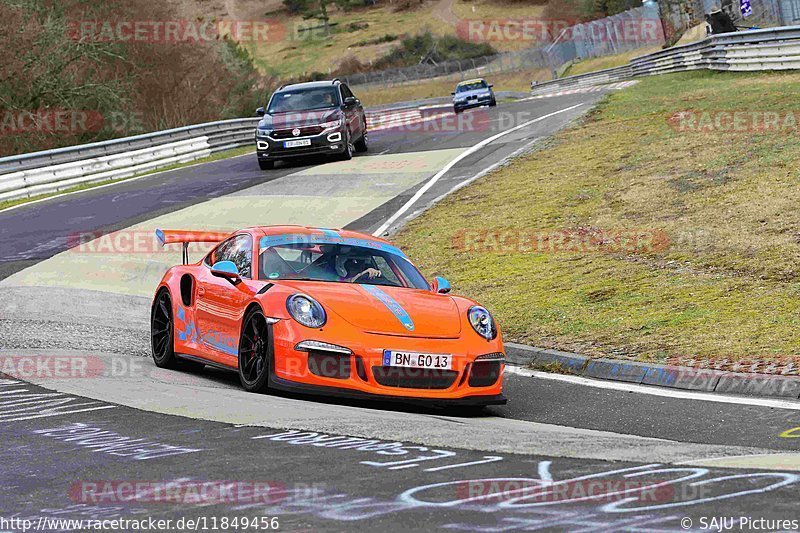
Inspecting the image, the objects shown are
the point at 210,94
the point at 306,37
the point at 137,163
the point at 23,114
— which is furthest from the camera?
the point at 306,37

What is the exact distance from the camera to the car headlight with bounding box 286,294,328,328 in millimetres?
8305

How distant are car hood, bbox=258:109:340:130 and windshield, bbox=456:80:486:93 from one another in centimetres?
2494

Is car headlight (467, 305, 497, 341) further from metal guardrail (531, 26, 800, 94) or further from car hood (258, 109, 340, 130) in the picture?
metal guardrail (531, 26, 800, 94)

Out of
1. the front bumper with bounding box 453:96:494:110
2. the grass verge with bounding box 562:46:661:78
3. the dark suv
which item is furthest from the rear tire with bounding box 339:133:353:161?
the grass verge with bounding box 562:46:661:78

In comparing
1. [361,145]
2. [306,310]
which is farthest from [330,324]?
[361,145]

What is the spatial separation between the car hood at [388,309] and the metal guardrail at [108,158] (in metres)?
17.8

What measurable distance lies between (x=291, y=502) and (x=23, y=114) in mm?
33245

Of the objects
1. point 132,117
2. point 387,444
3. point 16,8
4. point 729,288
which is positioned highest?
point 16,8

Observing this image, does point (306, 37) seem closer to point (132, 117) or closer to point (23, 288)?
point (132, 117)

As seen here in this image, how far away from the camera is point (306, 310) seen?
27.5 feet

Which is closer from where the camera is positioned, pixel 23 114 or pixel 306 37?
pixel 23 114

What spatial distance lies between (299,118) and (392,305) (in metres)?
19.2

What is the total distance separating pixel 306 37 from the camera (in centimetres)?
13050

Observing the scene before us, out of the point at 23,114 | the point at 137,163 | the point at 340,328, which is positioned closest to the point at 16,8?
the point at 23,114
